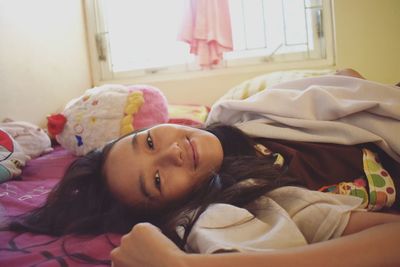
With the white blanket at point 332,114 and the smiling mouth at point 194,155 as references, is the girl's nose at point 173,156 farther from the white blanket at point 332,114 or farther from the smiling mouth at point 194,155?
the white blanket at point 332,114

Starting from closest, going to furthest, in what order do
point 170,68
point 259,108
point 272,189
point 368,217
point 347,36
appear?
point 368,217 → point 272,189 → point 259,108 → point 347,36 → point 170,68

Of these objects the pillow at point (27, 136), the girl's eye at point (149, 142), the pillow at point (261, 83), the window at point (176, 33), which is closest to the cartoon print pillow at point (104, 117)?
the pillow at point (27, 136)

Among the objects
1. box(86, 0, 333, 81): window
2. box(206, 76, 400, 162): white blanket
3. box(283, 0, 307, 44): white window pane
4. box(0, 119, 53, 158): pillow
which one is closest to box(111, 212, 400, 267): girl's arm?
box(206, 76, 400, 162): white blanket

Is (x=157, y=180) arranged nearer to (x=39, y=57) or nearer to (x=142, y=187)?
(x=142, y=187)

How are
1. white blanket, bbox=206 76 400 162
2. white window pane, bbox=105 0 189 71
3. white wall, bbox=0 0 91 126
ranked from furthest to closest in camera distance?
white window pane, bbox=105 0 189 71 < white wall, bbox=0 0 91 126 < white blanket, bbox=206 76 400 162

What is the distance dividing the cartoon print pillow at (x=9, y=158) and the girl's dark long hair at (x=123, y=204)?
1.10 ft

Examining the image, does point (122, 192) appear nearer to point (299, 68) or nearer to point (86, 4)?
point (299, 68)

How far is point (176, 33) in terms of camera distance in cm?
205

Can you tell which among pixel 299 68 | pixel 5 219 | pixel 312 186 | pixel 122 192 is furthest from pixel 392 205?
pixel 299 68

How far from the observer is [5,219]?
86 cm

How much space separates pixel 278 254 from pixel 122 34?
6.63ft

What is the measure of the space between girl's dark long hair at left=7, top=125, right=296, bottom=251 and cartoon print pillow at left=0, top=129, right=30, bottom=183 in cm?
34

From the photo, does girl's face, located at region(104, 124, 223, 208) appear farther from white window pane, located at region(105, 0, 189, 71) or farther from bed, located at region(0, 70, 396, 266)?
white window pane, located at region(105, 0, 189, 71)

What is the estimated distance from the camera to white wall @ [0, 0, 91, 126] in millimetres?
1514
